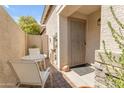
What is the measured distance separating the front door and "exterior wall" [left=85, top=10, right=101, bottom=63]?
19 cm

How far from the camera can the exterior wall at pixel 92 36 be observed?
5.48 m

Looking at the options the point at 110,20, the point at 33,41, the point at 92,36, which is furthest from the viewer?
the point at 33,41

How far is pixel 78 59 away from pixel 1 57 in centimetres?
393

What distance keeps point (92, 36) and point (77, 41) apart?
62 centimetres

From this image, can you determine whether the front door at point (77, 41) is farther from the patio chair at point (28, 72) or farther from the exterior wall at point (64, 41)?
the patio chair at point (28, 72)

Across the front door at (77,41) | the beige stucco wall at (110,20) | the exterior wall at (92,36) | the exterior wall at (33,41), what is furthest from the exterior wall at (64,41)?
the beige stucco wall at (110,20)

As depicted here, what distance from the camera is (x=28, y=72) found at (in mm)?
2949

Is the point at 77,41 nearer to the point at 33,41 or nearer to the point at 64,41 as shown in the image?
the point at 64,41

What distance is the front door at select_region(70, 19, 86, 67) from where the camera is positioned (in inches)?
224

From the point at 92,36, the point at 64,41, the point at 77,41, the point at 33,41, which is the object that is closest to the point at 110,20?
the point at 64,41

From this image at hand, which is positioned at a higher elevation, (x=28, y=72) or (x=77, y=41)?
(x=77, y=41)
